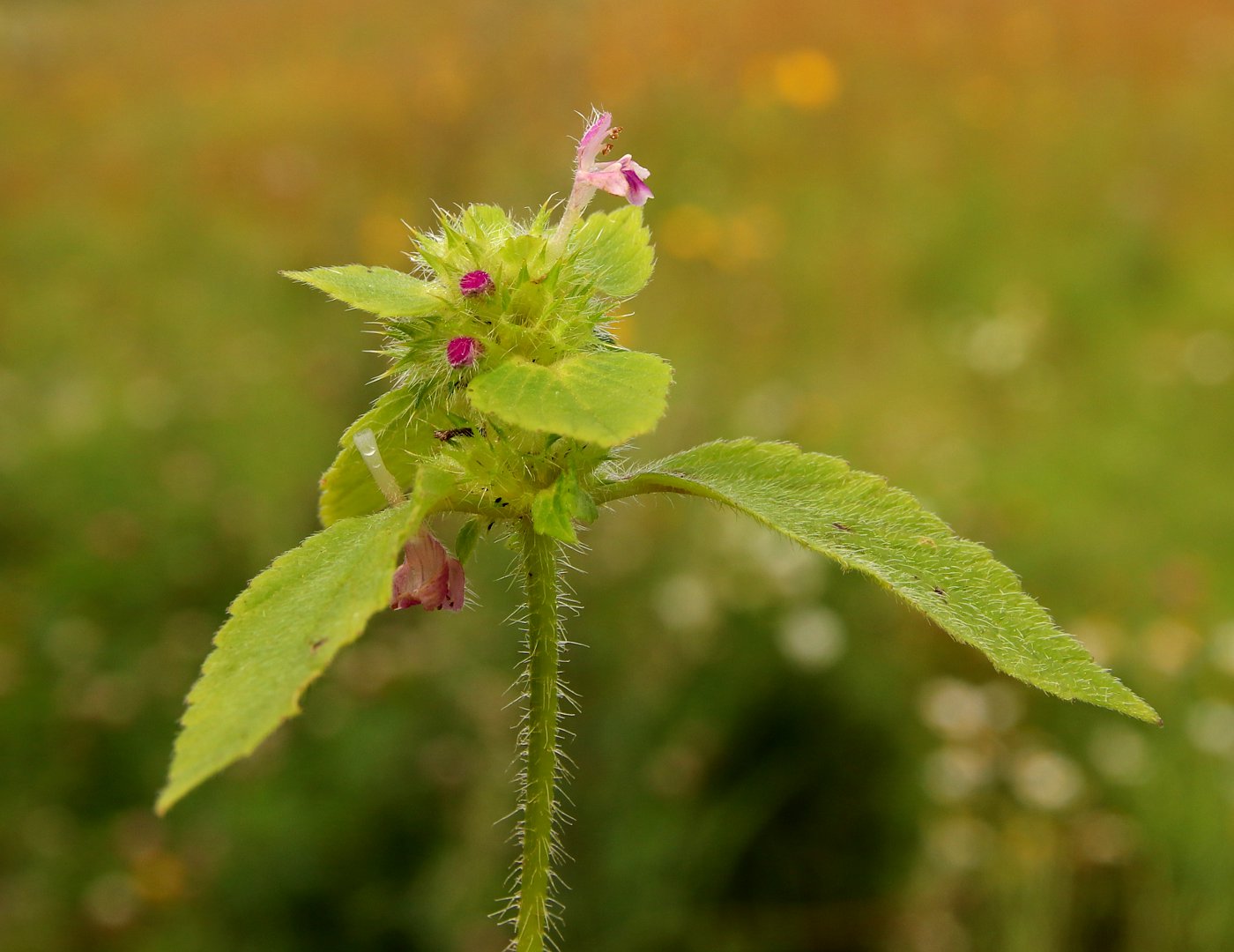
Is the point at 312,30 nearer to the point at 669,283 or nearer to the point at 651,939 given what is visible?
the point at 669,283

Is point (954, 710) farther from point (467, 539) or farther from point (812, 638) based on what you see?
point (467, 539)

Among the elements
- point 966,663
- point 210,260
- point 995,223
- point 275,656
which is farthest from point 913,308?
point 275,656

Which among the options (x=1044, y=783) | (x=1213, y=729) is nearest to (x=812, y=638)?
(x=1044, y=783)

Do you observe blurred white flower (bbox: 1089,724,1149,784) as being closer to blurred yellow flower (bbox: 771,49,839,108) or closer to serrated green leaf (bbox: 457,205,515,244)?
serrated green leaf (bbox: 457,205,515,244)

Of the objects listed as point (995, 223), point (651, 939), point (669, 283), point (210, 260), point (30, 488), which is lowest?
point (651, 939)

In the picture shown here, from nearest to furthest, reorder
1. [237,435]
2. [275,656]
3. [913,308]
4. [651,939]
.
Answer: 1. [275,656]
2. [651,939]
3. [237,435]
4. [913,308]

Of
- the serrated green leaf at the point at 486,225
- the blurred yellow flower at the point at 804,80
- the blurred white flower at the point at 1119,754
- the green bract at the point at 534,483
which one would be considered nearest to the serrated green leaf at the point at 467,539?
the green bract at the point at 534,483
